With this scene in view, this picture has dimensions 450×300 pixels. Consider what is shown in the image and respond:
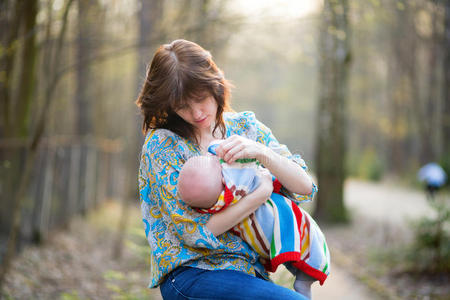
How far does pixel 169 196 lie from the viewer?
182 centimetres

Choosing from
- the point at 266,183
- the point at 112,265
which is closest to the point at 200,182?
the point at 266,183

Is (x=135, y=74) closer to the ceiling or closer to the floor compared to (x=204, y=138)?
closer to the floor

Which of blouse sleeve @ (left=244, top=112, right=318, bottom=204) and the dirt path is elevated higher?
blouse sleeve @ (left=244, top=112, right=318, bottom=204)

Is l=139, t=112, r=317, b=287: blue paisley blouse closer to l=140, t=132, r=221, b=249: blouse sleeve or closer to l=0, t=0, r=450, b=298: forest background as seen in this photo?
l=140, t=132, r=221, b=249: blouse sleeve

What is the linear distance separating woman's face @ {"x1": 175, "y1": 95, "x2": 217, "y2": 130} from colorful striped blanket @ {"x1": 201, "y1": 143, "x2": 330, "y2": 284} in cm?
13

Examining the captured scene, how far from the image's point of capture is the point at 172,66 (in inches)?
72.3

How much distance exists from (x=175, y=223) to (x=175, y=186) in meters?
0.14

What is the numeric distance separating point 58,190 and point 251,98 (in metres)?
31.2

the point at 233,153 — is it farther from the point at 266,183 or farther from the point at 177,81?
the point at 177,81

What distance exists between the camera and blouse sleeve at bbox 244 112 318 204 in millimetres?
1959

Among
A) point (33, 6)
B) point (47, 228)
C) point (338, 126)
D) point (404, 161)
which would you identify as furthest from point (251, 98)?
point (33, 6)

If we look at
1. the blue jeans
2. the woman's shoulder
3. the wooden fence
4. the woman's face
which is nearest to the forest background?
the wooden fence

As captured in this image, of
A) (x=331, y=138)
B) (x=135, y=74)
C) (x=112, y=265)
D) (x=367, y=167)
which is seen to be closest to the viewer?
(x=112, y=265)

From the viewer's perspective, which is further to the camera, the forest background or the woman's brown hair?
the forest background
